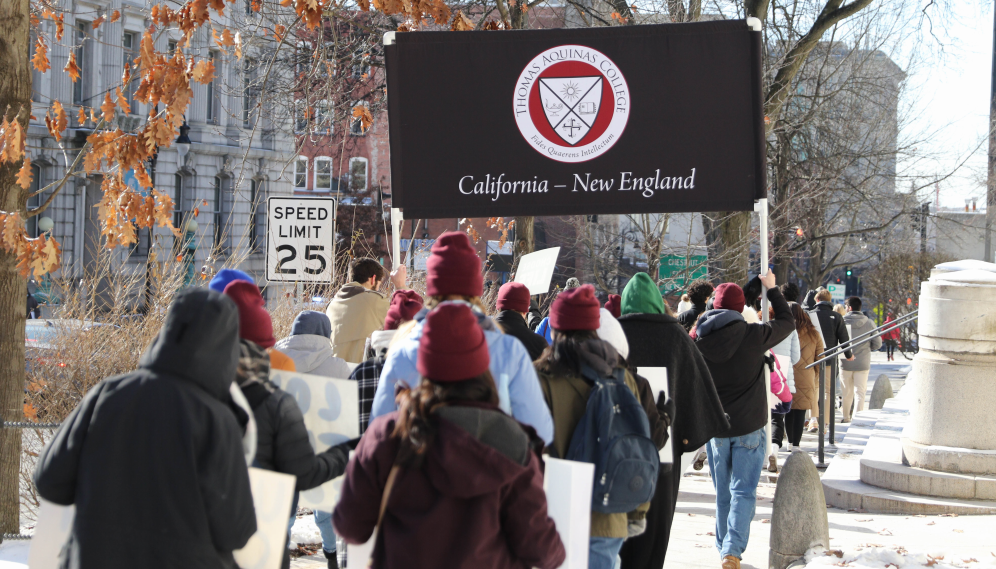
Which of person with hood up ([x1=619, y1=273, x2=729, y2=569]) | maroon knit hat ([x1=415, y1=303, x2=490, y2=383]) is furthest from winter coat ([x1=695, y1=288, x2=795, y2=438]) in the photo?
maroon knit hat ([x1=415, y1=303, x2=490, y2=383])

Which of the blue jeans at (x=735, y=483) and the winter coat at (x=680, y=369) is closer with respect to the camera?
the winter coat at (x=680, y=369)

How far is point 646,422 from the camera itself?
405 centimetres

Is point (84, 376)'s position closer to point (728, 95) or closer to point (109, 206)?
point (109, 206)

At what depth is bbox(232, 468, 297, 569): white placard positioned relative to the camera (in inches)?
128

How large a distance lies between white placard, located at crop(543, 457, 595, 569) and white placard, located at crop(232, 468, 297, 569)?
3.08ft

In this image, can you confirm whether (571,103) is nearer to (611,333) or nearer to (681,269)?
(611,333)

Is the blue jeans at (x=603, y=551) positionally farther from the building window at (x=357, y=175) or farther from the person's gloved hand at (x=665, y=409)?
the building window at (x=357, y=175)

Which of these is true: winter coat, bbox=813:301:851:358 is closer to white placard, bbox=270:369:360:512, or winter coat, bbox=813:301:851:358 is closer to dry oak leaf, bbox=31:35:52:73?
dry oak leaf, bbox=31:35:52:73

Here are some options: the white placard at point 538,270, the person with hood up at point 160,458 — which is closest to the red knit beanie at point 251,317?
the person with hood up at point 160,458

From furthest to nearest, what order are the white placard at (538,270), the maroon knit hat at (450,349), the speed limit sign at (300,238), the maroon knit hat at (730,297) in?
the speed limit sign at (300,238)
the white placard at (538,270)
the maroon knit hat at (730,297)
the maroon knit hat at (450,349)

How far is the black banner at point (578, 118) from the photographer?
6.57 metres

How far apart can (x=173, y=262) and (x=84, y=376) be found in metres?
1.75

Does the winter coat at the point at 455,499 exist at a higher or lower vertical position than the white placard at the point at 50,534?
higher

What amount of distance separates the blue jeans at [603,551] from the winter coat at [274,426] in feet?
4.34
